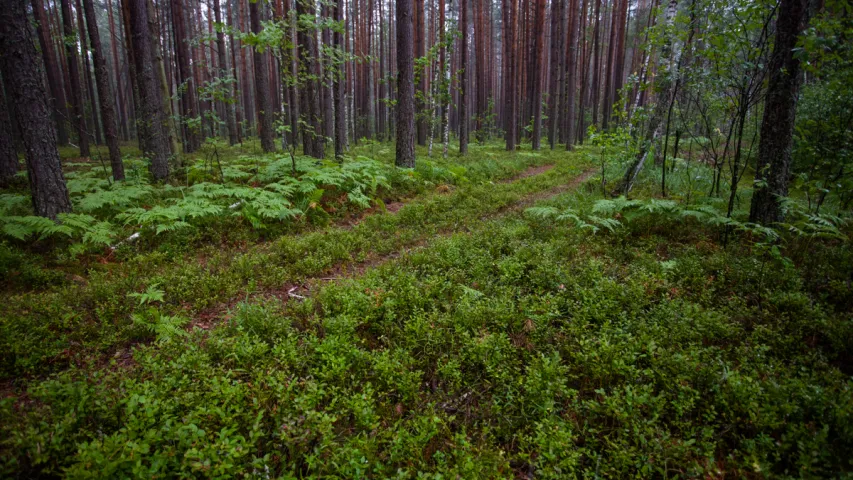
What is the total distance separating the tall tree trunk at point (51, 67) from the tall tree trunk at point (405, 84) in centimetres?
1502

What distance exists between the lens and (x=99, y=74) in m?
11.3

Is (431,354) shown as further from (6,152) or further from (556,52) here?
(556,52)

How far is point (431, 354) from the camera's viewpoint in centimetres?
371

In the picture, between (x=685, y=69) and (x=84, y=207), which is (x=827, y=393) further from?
(x=84, y=207)

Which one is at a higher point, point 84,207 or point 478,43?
point 478,43

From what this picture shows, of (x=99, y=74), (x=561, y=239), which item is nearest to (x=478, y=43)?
(x=99, y=74)

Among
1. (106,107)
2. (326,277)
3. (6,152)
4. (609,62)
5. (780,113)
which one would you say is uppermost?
(609,62)

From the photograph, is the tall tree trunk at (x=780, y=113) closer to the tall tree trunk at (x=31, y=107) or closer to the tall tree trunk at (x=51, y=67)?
the tall tree trunk at (x=31, y=107)

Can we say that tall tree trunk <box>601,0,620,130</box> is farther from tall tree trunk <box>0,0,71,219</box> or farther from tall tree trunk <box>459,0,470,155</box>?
tall tree trunk <box>0,0,71,219</box>

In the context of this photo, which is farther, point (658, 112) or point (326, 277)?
point (658, 112)

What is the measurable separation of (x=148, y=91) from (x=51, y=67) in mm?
16124

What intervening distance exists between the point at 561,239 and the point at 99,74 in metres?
14.1

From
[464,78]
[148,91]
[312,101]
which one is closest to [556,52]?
[464,78]

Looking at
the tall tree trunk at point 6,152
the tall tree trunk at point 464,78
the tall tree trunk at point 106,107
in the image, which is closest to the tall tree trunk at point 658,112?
the tall tree trunk at point 464,78
